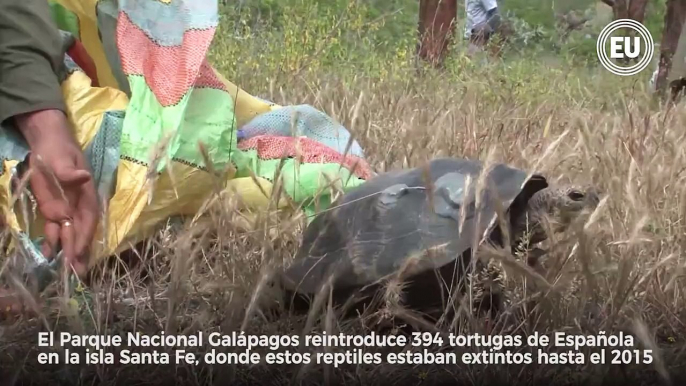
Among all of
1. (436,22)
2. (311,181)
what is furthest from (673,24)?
(311,181)

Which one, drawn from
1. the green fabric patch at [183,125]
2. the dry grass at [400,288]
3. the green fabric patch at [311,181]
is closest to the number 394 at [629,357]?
the dry grass at [400,288]

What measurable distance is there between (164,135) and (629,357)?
57 cm

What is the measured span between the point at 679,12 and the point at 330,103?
1.84 metres

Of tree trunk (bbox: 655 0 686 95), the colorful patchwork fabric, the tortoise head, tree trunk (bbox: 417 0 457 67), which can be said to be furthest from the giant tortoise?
tree trunk (bbox: 655 0 686 95)

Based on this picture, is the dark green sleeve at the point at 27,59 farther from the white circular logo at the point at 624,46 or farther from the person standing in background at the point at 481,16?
the person standing in background at the point at 481,16

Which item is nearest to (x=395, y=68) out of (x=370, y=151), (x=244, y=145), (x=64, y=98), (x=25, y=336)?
(x=370, y=151)

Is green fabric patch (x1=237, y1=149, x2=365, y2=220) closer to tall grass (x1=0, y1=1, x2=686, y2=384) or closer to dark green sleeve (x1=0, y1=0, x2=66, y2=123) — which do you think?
tall grass (x1=0, y1=1, x2=686, y2=384)

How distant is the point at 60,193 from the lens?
3.24ft

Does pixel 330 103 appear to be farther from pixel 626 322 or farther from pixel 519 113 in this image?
pixel 626 322

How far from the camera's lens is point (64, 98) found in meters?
1.15

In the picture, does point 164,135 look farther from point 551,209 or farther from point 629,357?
point 629,357

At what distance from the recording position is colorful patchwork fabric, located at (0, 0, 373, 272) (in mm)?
1046

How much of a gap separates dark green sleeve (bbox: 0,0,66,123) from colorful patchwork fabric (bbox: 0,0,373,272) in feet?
0.15

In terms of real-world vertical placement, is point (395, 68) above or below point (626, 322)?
below
